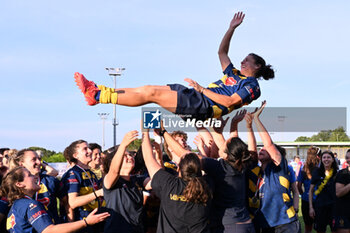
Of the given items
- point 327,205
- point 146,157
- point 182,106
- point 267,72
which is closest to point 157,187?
point 146,157

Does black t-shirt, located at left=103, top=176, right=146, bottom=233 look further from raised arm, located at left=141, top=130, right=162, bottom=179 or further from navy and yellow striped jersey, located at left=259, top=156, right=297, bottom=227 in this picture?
navy and yellow striped jersey, located at left=259, top=156, right=297, bottom=227

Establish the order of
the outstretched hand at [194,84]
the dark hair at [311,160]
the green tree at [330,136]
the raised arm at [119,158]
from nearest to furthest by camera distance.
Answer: the raised arm at [119,158]
the outstretched hand at [194,84]
the dark hair at [311,160]
the green tree at [330,136]

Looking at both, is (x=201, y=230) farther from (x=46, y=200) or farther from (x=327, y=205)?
(x=327, y=205)

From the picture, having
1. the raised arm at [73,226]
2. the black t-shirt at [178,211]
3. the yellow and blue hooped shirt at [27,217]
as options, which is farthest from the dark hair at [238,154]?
the yellow and blue hooped shirt at [27,217]

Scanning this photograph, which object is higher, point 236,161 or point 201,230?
point 236,161

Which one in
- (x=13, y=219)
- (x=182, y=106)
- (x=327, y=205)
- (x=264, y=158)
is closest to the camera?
(x=13, y=219)

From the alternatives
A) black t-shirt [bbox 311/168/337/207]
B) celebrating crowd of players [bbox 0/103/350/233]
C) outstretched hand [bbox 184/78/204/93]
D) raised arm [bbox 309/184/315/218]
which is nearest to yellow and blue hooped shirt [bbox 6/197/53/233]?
celebrating crowd of players [bbox 0/103/350/233]

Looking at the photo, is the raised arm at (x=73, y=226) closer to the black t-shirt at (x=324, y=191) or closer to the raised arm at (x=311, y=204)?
the raised arm at (x=311, y=204)

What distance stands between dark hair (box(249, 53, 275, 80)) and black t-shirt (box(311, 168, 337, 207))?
300 cm

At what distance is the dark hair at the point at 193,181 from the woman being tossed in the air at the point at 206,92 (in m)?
1.18

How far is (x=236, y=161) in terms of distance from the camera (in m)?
4.71

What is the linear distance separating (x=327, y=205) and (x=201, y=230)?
4.83 metres

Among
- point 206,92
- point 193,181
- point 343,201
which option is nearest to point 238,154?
point 193,181

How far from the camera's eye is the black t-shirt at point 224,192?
4.68 metres
